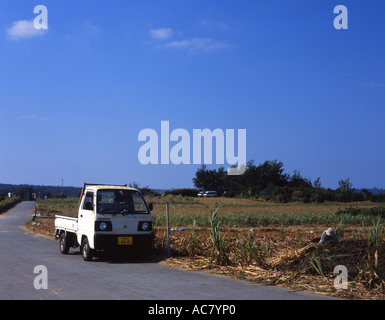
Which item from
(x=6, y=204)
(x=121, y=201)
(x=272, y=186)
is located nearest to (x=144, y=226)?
(x=121, y=201)

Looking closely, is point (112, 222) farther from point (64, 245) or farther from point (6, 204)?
point (6, 204)

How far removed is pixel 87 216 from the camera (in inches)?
623

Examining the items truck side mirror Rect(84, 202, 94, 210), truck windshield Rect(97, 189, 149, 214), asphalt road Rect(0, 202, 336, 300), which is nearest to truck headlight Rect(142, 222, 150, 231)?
truck windshield Rect(97, 189, 149, 214)

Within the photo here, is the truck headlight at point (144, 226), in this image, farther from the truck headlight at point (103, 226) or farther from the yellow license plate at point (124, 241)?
the truck headlight at point (103, 226)

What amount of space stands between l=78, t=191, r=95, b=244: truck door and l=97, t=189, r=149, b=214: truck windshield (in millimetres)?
304

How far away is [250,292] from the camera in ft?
33.6

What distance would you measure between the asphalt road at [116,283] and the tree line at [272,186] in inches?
2671

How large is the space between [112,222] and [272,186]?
274 feet

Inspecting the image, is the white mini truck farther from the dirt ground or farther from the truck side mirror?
the dirt ground

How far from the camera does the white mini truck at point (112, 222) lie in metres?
15.1

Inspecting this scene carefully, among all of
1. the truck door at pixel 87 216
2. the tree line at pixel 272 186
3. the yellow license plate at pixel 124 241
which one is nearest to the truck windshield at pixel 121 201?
the truck door at pixel 87 216
